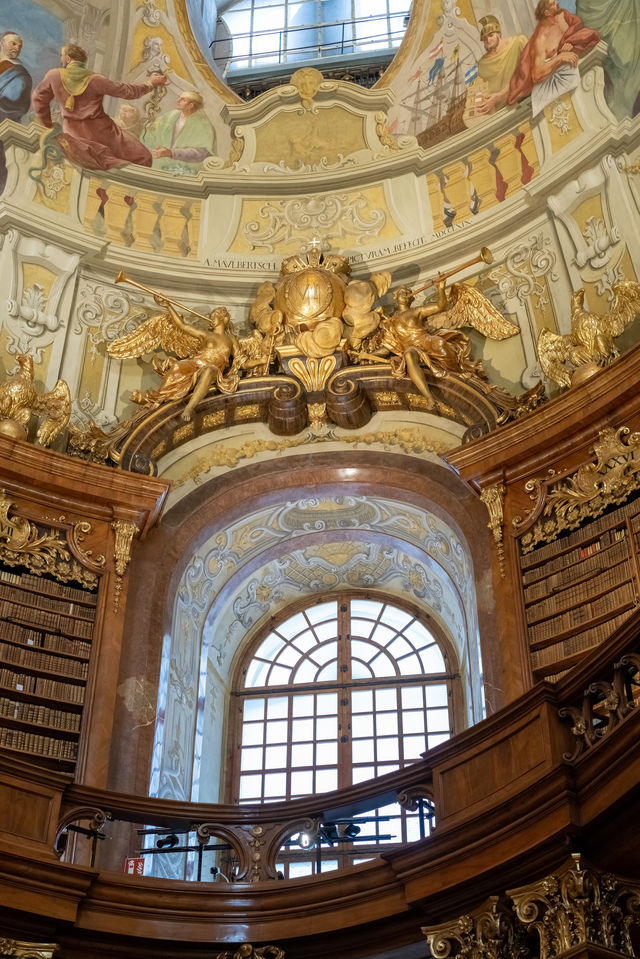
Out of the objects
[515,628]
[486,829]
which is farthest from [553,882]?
[515,628]

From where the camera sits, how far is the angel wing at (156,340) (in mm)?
13172

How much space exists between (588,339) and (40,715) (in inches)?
228

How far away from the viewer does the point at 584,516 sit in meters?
10.7

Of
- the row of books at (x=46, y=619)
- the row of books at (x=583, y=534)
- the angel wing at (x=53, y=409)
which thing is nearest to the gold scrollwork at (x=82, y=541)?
the row of books at (x=46, y=619)

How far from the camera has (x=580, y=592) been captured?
34.1 feet

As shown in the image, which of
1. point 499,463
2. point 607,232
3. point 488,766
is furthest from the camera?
point 607,232

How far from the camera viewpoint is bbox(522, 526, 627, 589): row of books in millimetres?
10352

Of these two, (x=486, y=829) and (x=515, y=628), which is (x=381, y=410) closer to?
(x=515, y=628)

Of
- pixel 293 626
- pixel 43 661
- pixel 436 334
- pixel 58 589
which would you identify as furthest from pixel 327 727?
pixel 436 334

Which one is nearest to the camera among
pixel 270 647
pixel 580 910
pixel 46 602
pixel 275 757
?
pixel 580 910

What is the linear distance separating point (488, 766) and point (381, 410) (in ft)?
18.4

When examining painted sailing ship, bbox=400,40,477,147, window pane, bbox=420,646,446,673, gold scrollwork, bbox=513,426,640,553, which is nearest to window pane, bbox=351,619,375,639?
window pane, bbox=420,646,446,673

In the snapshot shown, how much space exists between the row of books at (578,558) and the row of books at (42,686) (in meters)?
3.87

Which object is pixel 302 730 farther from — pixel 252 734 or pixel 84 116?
pixel 84 116
